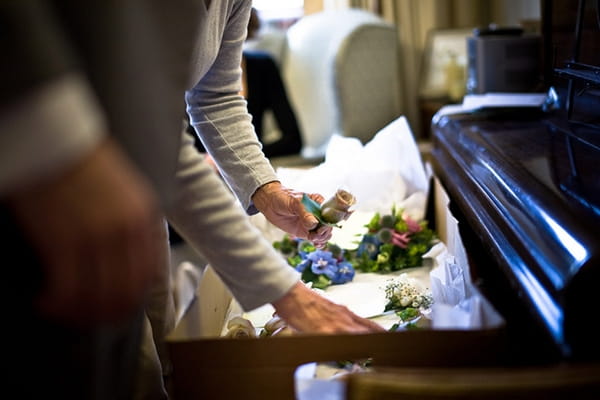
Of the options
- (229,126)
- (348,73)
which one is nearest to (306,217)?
(229,126)

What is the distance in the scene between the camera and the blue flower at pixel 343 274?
1.44m

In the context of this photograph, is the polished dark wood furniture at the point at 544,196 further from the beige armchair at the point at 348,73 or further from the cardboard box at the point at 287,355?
the beige armchair at the point at 348,73

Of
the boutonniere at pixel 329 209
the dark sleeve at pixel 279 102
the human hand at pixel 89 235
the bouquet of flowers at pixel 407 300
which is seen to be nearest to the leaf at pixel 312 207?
the boutonniere at pixel 329 209

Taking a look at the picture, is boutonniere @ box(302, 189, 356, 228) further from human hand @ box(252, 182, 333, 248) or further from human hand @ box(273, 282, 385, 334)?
human hand @ box(273, 282, 385, 334)

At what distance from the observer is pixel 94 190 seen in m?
0.53

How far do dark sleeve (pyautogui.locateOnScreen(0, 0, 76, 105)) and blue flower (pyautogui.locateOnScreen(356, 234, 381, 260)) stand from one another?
42.3 inches

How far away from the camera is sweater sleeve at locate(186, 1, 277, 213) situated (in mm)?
1188

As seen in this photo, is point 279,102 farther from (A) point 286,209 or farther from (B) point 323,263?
Result: (A) point 286,209

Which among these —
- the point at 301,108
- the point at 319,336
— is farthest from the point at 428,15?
the point at 319,336

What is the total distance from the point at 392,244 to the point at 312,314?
70 centimetres

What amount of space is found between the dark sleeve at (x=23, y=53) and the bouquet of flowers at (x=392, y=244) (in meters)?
1.07

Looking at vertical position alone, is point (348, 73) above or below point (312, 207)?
below

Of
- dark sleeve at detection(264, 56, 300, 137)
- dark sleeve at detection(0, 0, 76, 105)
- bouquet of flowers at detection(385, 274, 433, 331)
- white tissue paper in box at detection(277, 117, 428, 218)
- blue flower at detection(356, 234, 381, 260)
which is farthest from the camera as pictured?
dark sleeve at detection(264, 56, 300, 137)

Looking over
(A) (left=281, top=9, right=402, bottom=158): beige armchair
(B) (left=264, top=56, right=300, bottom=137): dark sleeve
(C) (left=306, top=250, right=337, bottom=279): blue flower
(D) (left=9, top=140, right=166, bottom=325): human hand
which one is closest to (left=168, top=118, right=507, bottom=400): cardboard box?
(D) (left=9, top=140, right=166, bottom=325): human hand
